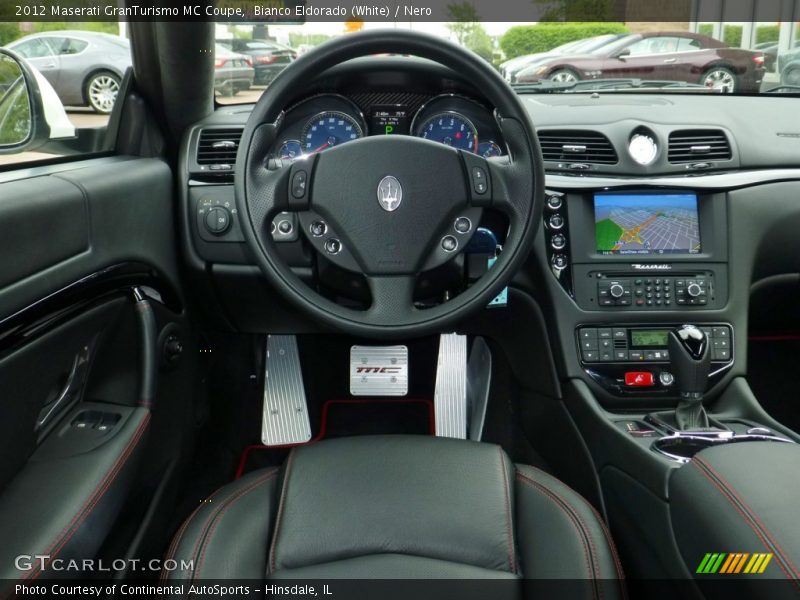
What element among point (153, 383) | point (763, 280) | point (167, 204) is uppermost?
point (167, 204)

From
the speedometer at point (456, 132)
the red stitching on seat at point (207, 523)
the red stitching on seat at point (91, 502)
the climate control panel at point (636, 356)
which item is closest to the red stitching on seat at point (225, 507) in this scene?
the red stitching on seat at point (207, 523)

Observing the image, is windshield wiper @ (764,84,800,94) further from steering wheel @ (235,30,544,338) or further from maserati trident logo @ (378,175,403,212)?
maserati trident logo @ (378,175,403,212)

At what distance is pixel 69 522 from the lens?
1.46 m

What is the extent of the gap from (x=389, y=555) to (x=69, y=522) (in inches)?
24.4

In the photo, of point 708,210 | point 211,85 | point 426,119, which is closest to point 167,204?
point 211,85

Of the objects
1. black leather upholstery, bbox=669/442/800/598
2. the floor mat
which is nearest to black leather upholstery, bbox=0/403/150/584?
the floor mat

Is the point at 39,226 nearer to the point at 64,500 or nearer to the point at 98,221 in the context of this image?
the point at 98,221

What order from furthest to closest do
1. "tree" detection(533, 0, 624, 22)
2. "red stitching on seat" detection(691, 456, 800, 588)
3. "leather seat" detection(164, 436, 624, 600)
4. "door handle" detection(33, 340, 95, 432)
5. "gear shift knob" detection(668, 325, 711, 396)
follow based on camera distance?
"tree" detection(533, 0, 624, 22)
"gear shift knob" detection(668, 325, 711, 396)
"door handle" detection(33, 340, 95, 432)
"leather seat" detection(164, 436, 624, 600)
"red stitching on seat" detection(691, 456, 800, 588)

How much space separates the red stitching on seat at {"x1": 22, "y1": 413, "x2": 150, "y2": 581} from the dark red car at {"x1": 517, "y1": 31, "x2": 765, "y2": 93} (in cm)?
144

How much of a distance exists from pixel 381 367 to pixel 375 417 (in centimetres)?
26

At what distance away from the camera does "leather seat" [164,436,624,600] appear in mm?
1306

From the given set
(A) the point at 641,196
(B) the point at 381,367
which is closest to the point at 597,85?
(A) the point at 641,196

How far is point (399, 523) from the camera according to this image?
4.49 ft

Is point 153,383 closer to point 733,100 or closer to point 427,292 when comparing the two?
point 427,292
